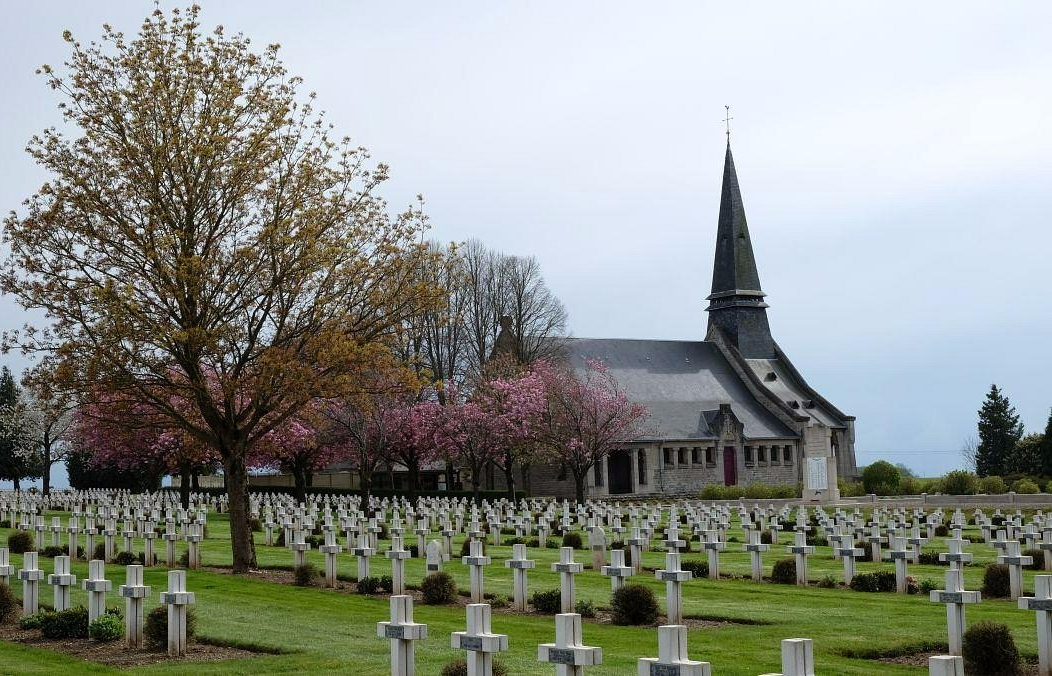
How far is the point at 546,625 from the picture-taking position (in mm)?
13172

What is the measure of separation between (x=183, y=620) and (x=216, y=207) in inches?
391

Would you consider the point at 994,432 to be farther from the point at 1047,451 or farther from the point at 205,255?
the point at 205,255

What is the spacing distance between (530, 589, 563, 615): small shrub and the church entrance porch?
4482cm

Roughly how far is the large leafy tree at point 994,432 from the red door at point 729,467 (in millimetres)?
13823

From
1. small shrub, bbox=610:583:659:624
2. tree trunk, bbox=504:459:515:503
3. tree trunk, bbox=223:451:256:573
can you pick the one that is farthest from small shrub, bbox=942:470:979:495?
small shrub, bbox=610:583:659:624

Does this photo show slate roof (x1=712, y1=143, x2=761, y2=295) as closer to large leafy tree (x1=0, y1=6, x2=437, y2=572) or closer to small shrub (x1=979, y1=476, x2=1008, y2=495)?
small shrub (x1=979, y1=476, x2=1008, y2=495)

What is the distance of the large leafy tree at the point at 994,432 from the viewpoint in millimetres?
63969

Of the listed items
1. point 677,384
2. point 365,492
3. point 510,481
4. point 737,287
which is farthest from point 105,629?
point 737,287

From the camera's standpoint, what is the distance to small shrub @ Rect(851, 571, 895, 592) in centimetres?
1667

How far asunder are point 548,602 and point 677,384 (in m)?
50.9

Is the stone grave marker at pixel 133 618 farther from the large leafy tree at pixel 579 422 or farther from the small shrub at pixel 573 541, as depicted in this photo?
the large leafy tree at pixel 579 422

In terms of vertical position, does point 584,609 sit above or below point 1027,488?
below

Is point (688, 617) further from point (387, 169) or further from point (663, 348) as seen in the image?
point (663, 348)

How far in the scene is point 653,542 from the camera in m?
25.5
